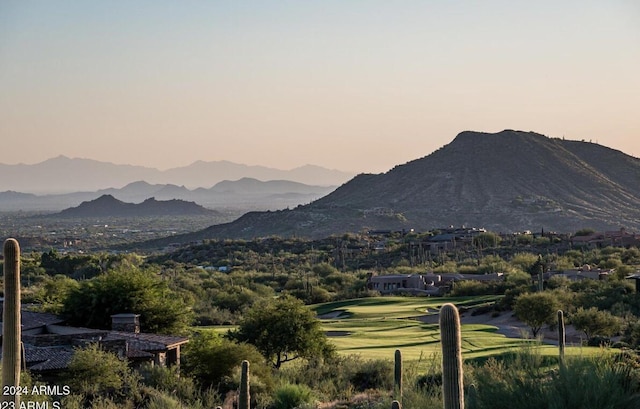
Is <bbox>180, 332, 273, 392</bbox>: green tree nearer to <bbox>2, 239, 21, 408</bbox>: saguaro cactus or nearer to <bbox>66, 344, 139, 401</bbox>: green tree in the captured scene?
<bbox>66, 344, 139, 401</bbox>: green tree

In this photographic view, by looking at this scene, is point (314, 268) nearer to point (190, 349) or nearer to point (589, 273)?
point (589, 273)

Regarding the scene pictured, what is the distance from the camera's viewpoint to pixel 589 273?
56250mm

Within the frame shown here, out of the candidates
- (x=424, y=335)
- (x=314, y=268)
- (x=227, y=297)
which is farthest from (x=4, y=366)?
(x=314, y=268)

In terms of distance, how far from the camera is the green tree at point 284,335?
2950 centimetres

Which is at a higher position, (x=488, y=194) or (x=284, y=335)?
(x=488, y=194)

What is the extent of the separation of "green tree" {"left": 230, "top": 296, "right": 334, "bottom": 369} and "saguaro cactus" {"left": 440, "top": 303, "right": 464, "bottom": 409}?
18767 millimetres

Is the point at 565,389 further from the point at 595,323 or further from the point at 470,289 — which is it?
the point at 470,289

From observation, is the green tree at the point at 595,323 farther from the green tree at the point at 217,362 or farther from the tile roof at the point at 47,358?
the tile roof at the point at 47,358

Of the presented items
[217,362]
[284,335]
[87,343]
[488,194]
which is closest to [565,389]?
[217,362]

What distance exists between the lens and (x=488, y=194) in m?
142

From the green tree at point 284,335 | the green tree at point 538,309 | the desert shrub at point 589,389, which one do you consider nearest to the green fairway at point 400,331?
the green tree at point 538,309

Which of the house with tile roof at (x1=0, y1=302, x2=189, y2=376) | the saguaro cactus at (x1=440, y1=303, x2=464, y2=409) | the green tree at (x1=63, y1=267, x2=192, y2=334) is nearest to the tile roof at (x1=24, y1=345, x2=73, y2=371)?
the house with tile roof at (x1=0, y1=302, x2=189, y2=376)

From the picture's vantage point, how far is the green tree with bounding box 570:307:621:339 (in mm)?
33625

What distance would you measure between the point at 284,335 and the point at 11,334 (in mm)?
17756
